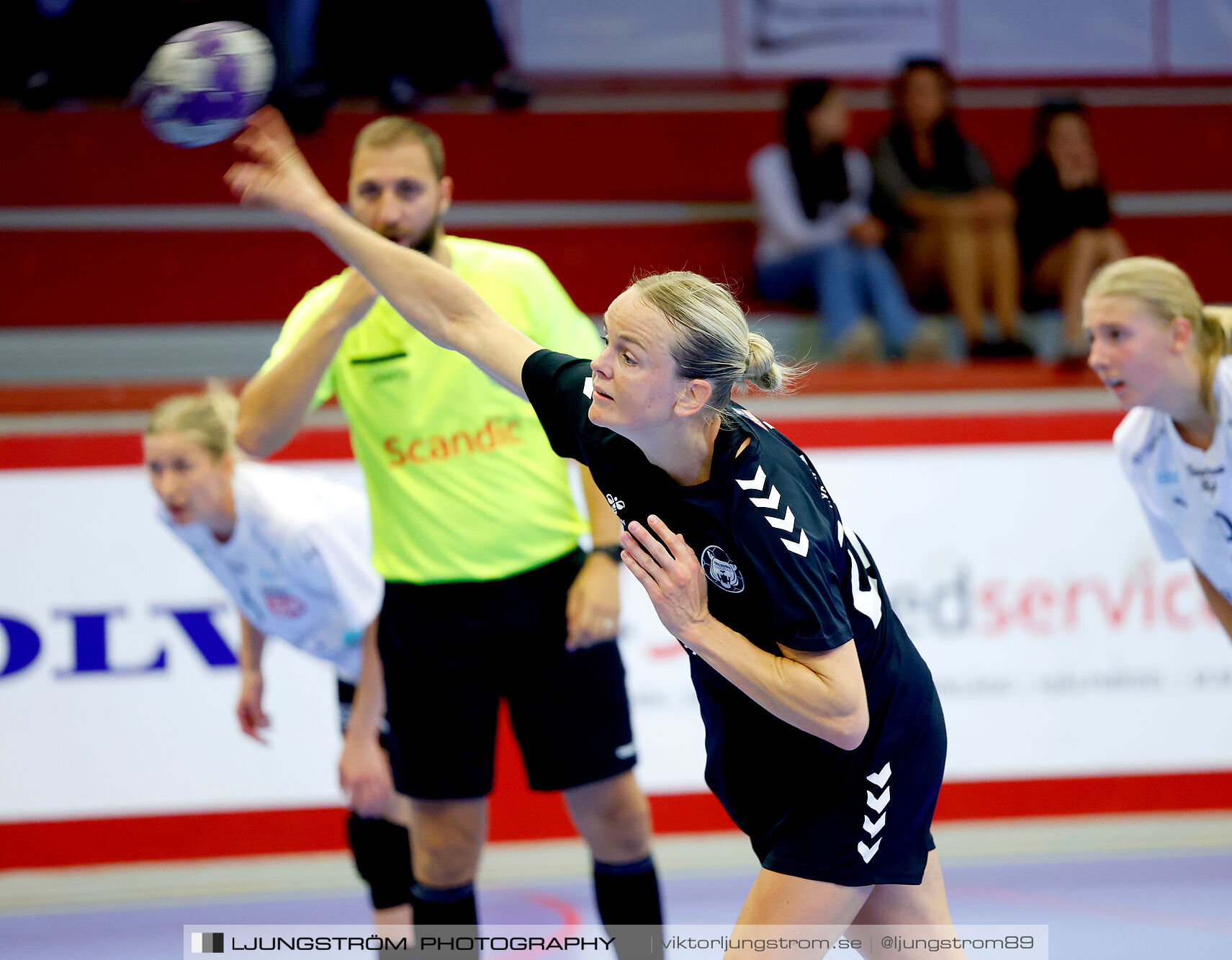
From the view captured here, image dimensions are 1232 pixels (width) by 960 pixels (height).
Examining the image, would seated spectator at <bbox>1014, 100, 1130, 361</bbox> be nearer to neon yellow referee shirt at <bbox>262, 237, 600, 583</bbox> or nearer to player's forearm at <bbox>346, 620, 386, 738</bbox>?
neon yellow referee shirt at <bbox>262, 237, 600, 583</bbox>

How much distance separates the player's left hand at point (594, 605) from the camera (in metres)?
3.29

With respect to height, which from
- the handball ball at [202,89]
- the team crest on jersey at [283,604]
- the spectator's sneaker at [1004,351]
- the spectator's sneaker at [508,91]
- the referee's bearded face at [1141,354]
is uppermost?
the handball ball at [202,89]

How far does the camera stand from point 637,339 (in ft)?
7.74

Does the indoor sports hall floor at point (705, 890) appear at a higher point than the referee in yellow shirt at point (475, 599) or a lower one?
lower

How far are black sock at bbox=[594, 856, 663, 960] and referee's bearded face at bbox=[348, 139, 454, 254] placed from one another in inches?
66.1

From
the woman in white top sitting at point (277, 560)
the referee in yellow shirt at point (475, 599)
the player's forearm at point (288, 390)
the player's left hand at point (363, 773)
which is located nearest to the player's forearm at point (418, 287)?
the player's forearm at point (288, 390)

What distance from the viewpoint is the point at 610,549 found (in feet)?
11.1

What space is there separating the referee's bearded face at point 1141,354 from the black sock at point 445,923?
6.83 ft

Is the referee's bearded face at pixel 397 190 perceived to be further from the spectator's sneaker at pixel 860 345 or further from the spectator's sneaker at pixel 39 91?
the spectator's sneaker at pixel 39 91

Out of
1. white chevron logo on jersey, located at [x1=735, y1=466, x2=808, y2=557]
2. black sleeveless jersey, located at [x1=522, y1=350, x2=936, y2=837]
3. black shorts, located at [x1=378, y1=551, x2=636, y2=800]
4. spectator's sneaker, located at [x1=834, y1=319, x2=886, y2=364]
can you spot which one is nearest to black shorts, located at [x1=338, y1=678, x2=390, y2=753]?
black shorts, located at [x1=378, y1=551, x2=636, y2=800]

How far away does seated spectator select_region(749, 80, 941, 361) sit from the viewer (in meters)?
6.90

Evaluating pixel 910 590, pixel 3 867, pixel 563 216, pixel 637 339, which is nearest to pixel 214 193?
pixel 563 216

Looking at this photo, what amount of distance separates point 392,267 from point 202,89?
0.54 metres

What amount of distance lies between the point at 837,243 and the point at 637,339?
15.9ft
